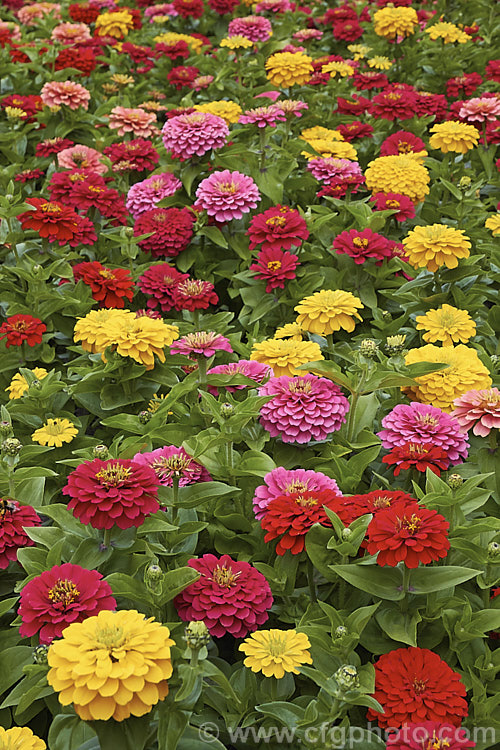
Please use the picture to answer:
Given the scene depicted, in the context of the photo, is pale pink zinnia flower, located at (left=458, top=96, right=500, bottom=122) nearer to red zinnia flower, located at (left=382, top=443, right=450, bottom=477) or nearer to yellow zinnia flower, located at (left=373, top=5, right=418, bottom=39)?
yellow zinnia flower, located at (left=373, top=5, right=418, bottom=39)

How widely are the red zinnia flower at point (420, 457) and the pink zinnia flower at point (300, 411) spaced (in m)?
0.17

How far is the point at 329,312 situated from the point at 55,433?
0.82m

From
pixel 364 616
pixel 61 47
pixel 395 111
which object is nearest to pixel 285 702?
pixel 364 616

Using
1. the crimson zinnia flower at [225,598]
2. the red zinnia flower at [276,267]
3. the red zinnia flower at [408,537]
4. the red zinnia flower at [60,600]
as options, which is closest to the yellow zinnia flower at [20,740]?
the red zinnia flower at [60,600]

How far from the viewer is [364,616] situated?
56.5 inches

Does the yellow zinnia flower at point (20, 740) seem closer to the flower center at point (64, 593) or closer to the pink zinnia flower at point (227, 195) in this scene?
the flower center at point (64, 593)

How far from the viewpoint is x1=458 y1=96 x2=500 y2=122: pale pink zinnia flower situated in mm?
3277

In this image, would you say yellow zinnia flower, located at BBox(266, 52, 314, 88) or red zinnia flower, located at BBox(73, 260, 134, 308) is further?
yellow zinnia flower, located at BBox(266, 52, 314, 88)

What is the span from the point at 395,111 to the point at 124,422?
7.03 ft

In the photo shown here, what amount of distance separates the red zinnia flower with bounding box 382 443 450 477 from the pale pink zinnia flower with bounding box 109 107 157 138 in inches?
88.2

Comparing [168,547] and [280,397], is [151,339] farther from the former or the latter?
[168,547]

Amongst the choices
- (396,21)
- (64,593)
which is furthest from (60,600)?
(396,21)

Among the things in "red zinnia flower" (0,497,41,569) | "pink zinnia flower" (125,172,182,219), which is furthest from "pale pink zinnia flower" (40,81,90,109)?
"red zinnia flower" (0,497,41,569)

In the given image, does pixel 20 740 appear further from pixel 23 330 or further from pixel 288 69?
pixel 288 69
